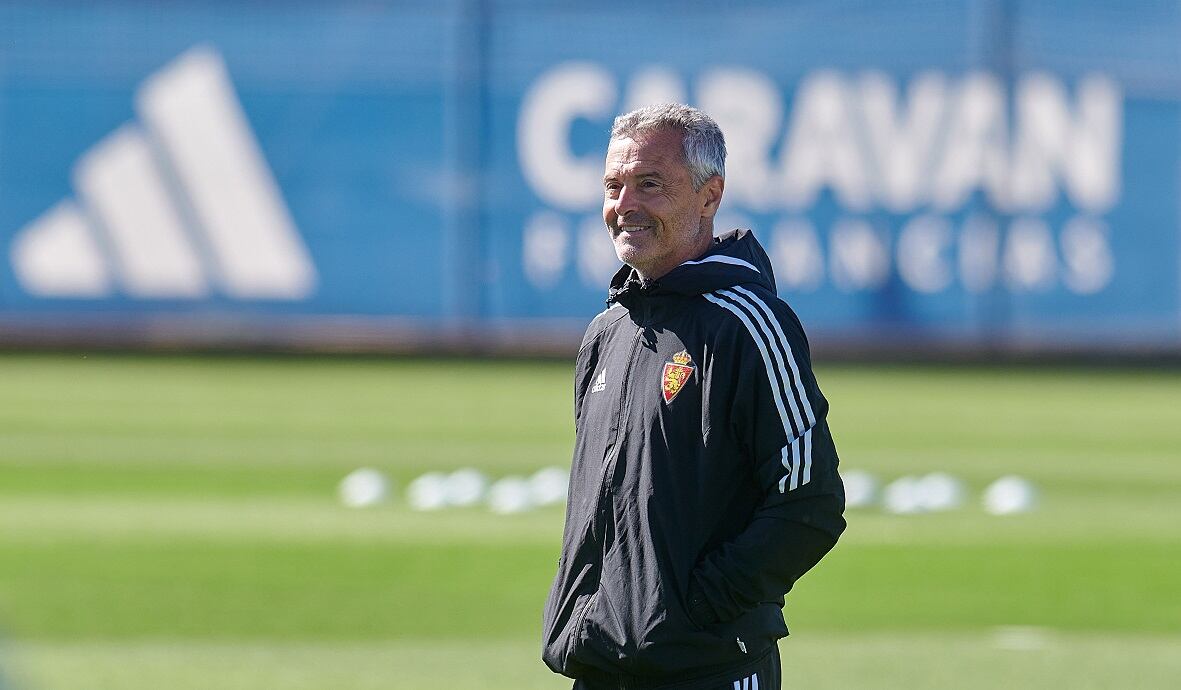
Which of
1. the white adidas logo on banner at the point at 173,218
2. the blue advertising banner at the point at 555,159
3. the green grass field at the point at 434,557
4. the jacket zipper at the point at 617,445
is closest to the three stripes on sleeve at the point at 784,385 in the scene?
Answer: the jacket zipper at the point at 617,445

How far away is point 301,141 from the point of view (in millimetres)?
33844

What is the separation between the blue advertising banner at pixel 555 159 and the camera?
1318 inches

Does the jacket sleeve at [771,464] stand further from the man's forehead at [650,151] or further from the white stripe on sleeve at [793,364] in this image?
the man's forehead at [650,151]

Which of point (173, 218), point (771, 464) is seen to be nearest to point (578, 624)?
point (771, 464)

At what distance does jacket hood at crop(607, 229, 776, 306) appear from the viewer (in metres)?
4.36

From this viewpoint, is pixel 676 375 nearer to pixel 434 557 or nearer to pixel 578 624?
pixel 578 624

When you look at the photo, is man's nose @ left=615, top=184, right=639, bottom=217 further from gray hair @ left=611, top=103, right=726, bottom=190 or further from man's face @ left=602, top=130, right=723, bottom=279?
gray hair @ left=611, top=103, right=726, bottom=190

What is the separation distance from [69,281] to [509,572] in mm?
22861

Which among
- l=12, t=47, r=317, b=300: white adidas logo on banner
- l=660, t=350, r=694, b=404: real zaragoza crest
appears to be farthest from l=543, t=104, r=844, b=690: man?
l=12, t=47, r=317, b=300: white adidas logo on banner

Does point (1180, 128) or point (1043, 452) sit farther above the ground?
point (1180, 128)

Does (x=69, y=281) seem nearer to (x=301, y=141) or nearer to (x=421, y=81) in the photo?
(x=301, y=141)

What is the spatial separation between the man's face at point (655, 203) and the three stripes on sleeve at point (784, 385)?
0.24m

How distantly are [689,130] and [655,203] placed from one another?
0.60 feet

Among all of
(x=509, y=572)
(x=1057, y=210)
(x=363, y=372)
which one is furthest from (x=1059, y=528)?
(x=1057, y=210)
